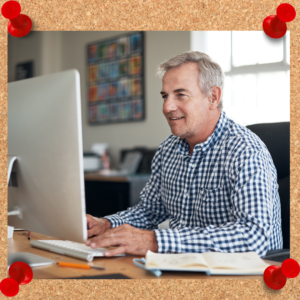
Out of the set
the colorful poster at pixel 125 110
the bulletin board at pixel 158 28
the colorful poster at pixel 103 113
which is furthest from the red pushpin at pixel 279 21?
the colorful poster at pixel 103 113

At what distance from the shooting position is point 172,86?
1.20 metres

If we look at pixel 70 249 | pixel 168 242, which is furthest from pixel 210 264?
pixel 70 249

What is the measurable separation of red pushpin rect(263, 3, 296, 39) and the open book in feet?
1.53

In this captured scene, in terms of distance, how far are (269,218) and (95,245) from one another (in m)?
0.42

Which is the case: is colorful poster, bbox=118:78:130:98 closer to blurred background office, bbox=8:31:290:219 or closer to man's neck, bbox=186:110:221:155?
blurred background office, bbox=8:31:290:219

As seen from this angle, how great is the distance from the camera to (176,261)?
2.35ft

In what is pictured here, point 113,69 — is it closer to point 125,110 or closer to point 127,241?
point 125,110

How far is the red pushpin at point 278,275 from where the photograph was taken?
68cm

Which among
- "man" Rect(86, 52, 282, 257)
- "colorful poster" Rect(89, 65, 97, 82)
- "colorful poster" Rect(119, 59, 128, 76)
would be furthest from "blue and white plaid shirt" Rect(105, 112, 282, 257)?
"colorful poster" Rect(89, 65, 97, 82)

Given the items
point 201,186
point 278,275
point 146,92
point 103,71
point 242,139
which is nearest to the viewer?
point 278,275

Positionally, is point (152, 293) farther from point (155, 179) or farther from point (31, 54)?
point (31, 54)

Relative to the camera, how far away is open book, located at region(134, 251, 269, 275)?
684 mm

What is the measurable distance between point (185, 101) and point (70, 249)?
62 centimetres

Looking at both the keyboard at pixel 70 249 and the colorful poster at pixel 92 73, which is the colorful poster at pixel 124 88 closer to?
the colorful poster at pixel 92 73
